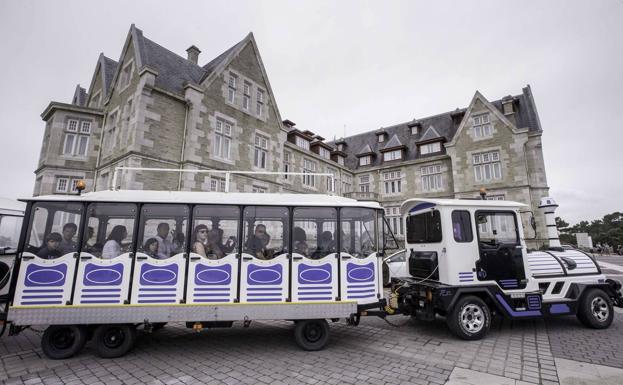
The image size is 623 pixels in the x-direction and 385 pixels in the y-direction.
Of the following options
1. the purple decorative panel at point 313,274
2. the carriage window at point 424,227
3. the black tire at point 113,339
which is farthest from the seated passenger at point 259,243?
the carriage window at point 424,227

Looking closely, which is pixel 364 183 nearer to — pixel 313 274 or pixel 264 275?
pixel 313 274

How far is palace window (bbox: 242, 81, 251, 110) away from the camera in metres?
18.3

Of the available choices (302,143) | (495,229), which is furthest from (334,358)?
(302,143)

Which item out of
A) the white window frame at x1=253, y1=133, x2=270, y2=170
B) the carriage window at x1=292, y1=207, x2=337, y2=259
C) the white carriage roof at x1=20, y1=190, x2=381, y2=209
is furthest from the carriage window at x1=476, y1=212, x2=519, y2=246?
the white window frame at x1=253, y1=133, x2=270, y2=170

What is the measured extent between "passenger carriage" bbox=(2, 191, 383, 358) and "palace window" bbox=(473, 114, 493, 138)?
80.7 feet

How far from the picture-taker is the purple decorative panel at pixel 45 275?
501 cm

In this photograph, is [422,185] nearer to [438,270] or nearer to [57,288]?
[438,270]

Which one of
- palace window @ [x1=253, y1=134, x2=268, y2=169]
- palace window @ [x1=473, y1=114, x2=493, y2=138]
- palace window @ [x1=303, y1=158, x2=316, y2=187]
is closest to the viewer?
palace window @ [x1=253, y1=134, x2=268, y2=169]

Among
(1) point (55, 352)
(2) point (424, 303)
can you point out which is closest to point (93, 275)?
(1) point (55, 352)

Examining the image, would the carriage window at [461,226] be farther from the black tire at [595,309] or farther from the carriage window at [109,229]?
the carriage window at [109,229]

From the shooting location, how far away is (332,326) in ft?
24.0

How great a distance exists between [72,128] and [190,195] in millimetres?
15329

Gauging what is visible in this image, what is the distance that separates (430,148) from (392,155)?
12.7 feet

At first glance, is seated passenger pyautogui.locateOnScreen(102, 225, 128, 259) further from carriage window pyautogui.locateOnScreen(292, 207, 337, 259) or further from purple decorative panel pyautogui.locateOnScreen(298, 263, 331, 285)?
purple decorative panel pyautogui.locateOnScreen(298, 263, 331, 285)
